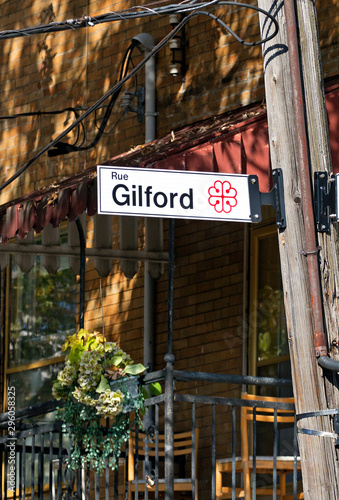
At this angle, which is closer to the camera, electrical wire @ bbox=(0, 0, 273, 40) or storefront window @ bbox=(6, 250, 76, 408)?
electrical wire @ bbox=(0, 0, 273, 40)

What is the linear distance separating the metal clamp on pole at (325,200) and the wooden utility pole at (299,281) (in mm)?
64

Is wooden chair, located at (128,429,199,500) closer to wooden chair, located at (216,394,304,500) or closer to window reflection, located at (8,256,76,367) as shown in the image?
wooden chair, located at (216,394,304,500)

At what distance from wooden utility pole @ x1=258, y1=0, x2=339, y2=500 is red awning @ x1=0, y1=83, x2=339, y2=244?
1.61m

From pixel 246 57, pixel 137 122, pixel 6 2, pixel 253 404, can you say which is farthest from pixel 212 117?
pixel 6 2

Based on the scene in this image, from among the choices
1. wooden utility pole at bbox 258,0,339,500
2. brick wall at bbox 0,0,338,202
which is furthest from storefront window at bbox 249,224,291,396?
wooden utility pole at bbox 258,0,339,500

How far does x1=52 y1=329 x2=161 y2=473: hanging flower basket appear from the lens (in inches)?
279

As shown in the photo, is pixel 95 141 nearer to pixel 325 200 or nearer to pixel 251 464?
pixel 251 464

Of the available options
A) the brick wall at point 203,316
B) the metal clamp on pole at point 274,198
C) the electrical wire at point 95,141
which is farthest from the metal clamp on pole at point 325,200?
the electrical wire at point 95,141

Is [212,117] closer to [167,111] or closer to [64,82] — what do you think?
[167,111]

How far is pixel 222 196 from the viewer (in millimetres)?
5441

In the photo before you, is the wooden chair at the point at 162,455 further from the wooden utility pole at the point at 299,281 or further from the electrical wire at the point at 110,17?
A: the electrical wire at the point at 110,17

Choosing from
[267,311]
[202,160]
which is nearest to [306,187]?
[202,160]

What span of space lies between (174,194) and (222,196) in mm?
258

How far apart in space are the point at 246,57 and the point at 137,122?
5.06 ft
